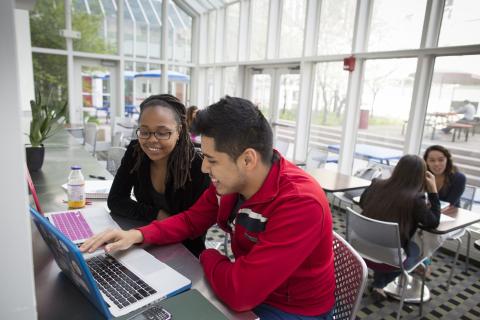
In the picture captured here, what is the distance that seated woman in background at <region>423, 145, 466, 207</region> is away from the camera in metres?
3.01

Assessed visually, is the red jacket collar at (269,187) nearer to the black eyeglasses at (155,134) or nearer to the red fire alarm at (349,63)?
the black eyeglasses at (155,134)

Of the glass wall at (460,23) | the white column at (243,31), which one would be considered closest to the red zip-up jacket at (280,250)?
the glass wall at (460,23)

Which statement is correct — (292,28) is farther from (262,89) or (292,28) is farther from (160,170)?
(160,170)

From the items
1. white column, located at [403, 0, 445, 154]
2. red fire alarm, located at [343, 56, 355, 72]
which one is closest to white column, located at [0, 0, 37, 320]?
white column, located at [403, 0, 445, 154]

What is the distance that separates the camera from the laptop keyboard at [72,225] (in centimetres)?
134

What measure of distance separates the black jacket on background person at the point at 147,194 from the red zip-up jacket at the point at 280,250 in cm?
35

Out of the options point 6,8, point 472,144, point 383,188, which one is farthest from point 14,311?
point 472,144

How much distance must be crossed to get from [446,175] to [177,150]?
2.57 metres

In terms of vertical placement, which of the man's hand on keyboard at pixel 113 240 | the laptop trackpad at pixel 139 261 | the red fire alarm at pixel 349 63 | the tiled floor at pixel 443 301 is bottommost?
the tiled floor at pixel 443 301

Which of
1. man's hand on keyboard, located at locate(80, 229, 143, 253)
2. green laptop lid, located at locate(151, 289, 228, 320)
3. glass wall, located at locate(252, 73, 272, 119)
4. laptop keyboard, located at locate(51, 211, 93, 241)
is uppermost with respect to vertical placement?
glass wall, located at locate(252, 73, 272, 119)

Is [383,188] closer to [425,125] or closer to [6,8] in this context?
[425,125]

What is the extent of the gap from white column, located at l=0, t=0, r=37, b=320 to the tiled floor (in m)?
2.37

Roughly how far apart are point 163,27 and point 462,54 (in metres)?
6.20

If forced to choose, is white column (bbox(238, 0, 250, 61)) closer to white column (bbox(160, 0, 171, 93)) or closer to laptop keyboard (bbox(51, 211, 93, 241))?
white column (bbox(160, 0, 171, 93))
